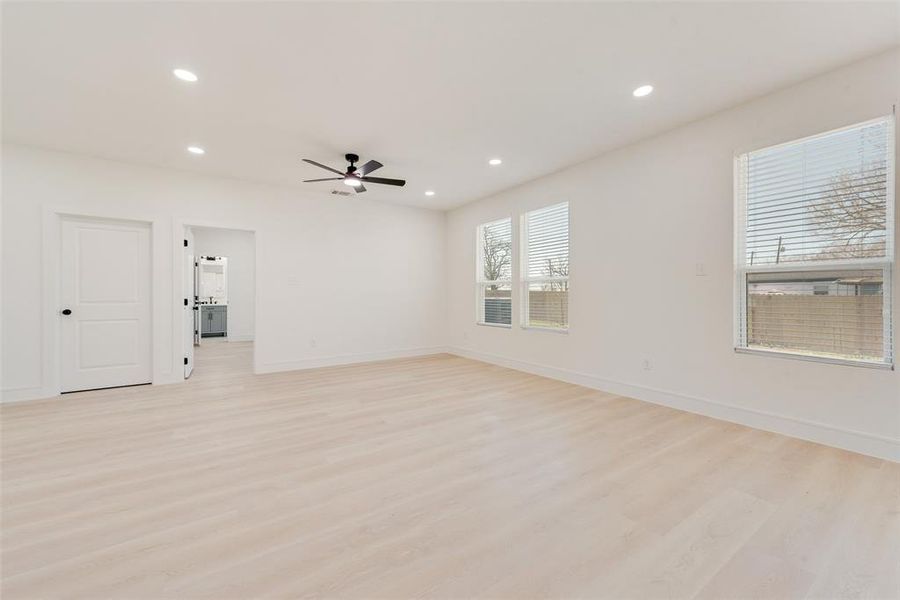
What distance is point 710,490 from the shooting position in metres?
2.12

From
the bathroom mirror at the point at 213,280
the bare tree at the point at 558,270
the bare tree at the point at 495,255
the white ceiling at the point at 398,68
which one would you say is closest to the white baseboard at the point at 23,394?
A: the white ceiling at the point at 398,68

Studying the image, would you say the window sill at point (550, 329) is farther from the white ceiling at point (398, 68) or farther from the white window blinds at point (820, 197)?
the white ceiling at point (398, 68)

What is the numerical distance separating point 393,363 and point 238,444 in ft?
11.2

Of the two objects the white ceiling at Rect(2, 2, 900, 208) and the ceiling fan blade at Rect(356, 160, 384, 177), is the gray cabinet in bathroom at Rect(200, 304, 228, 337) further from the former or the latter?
the ceiling fan blade at Rect(356, 160, 384, 177)

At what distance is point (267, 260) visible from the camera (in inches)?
212

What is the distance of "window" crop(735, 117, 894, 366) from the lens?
258 centimetres

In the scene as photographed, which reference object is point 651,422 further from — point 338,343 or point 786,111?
point 338,343

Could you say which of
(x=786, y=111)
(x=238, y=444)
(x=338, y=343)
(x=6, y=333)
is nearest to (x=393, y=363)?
(x=338, y=343)

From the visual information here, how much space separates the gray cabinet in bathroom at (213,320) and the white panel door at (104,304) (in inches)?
183

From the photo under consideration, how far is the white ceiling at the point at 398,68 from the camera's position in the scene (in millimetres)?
→ 2160

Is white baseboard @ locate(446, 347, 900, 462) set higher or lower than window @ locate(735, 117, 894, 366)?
lower

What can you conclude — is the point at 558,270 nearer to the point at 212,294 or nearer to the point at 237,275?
the point at 237,275

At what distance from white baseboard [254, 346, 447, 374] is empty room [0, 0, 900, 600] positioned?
2.9 inches

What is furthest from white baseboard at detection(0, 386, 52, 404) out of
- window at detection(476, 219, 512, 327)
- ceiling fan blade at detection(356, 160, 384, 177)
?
window at detection(476, 219, 512, 327)
